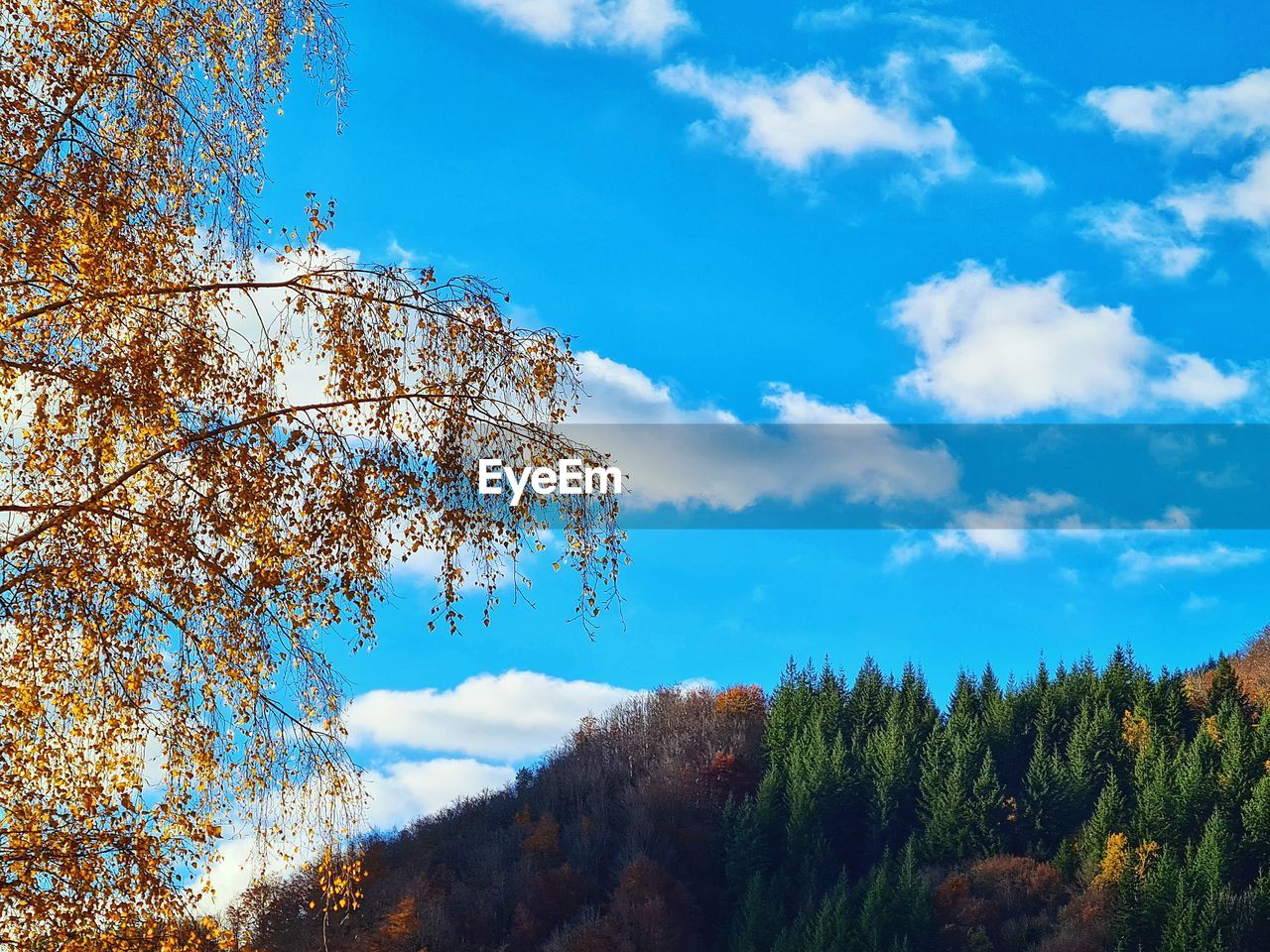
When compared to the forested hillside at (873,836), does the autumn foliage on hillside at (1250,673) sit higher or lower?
higher

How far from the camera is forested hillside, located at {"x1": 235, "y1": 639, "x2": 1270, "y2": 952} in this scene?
5534 cm

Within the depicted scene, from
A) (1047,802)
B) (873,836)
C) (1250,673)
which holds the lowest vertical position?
(873,836)

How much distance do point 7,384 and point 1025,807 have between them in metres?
67.3

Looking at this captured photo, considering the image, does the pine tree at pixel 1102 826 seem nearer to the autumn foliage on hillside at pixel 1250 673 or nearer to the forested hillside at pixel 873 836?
the forested hillside at pixel 873 836

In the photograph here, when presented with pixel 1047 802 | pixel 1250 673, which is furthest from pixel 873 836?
pixel 1250 673

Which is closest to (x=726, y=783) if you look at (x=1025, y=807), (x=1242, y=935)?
(x=1025, y=807)


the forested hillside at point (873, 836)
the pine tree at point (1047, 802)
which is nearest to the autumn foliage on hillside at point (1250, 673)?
the forested hillside at point (873, 836)

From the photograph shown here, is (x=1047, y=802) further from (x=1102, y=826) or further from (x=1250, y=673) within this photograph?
(x=1250, y=673)

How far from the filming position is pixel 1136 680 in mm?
78750

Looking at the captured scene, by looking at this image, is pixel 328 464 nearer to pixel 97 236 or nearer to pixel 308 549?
pixel 308 549

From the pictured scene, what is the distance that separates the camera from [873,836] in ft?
235

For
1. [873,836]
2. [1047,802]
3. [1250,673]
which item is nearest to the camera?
[1047,802]

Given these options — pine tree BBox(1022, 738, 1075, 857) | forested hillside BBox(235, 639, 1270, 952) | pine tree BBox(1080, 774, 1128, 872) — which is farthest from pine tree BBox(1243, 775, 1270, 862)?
pine tree BBox(1022, 738, 1075, 857)

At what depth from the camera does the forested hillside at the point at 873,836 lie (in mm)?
55344
